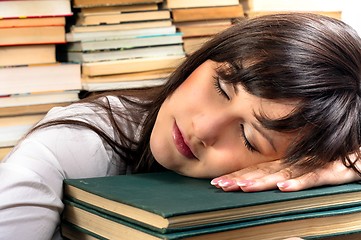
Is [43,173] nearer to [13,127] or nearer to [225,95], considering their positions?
[225,95]

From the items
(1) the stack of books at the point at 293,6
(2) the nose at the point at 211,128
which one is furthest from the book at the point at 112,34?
(2) the nose at the point at 211,128

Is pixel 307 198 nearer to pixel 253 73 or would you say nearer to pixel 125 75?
pixel 253 73

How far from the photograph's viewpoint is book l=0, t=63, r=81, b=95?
1.46 meters

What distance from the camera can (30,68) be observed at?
57.8 inches

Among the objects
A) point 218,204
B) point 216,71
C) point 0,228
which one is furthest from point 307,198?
point 0,228

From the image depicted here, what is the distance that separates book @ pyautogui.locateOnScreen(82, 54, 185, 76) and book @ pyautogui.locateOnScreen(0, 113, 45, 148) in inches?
6.2

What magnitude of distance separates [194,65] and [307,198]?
305mm

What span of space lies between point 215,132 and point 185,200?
0.54 feet

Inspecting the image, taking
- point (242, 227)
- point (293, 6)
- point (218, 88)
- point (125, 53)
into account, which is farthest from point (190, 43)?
point (242, 227)

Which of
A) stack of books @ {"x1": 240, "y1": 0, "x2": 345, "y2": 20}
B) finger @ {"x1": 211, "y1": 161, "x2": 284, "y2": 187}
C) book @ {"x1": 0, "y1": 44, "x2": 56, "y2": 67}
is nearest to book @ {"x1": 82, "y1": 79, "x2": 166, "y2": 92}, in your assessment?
book @ {"x1": 0, "y1": 44, "x2": 56, "y2": 67}

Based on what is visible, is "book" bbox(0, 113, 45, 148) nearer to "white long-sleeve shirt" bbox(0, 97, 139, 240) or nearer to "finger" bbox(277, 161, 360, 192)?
"white long-sleeve shirt" bbox(0, 97, 139, 240)

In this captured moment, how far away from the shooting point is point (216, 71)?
87 centimetres

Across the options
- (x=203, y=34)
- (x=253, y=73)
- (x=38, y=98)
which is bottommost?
(x=38, y=98)

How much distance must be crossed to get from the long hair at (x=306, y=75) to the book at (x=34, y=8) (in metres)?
0.65
